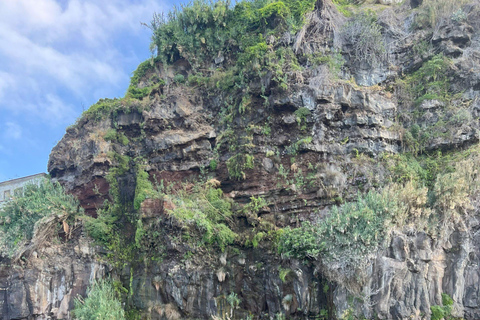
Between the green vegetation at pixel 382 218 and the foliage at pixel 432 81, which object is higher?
the foliage at pixel 432 81

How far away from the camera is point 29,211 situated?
19.1 metres

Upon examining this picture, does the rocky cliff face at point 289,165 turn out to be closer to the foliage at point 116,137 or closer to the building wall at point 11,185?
the foliage at point 116,137

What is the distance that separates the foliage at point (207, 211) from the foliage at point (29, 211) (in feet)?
19.7

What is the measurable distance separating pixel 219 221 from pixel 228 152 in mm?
3833

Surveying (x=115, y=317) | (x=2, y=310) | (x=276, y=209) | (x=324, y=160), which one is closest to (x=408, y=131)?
(x=324, y=160)

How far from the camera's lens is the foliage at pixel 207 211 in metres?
16.9

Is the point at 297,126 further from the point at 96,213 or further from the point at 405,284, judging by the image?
the point at 96,213

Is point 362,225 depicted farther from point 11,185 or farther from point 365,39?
Result: point 11,185

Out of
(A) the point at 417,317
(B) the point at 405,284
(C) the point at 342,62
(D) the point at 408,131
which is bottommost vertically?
(A) the point at 417,317

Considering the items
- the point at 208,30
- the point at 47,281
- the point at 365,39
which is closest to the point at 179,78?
the point at 208,30

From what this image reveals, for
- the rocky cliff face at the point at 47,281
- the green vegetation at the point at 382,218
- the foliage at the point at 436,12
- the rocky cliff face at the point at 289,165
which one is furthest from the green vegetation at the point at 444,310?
the foliage at the point at 436,12

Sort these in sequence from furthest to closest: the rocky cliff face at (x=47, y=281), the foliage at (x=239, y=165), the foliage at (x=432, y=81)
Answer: the foliage at (x=432, y=81) → the foliage at (x=239, y=165) → the rocky cliff face at (x=47, y=281)

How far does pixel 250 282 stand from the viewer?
633 inches

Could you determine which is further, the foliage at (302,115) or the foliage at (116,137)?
the foliage at (116,137)
